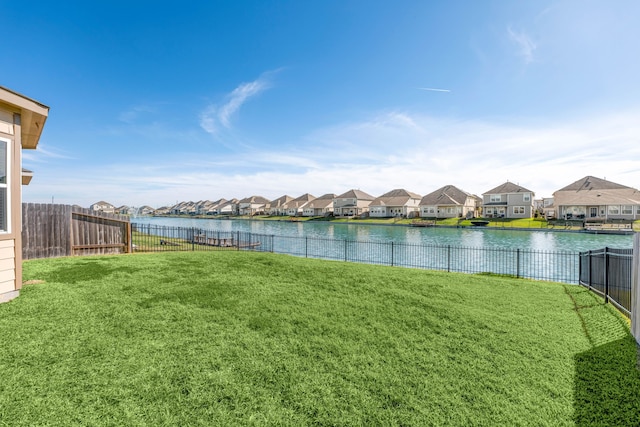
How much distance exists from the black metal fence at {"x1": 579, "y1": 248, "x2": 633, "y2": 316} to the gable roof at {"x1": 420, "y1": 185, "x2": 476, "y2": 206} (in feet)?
200

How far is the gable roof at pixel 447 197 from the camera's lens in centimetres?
6656

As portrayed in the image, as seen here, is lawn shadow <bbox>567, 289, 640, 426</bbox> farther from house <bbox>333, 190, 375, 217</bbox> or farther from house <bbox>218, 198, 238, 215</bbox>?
house <bbox>218, 198, 238, 215</bbox>

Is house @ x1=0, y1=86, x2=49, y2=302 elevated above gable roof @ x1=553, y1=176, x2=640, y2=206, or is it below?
below

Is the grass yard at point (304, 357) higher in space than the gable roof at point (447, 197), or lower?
lower

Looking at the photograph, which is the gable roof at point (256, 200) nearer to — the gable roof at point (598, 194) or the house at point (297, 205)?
the house at point (297, 205)

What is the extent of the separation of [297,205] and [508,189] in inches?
2470

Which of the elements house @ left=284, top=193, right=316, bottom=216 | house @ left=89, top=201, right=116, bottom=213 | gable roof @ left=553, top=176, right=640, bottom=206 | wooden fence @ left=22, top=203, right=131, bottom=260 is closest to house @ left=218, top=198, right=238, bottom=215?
house @ left=284, top=193, right=316, bottom=216

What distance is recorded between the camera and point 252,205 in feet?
392

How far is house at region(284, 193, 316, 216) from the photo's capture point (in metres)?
101

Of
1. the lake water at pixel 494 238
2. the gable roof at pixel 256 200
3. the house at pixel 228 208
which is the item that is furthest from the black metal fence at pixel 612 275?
the house at pixel 228 208

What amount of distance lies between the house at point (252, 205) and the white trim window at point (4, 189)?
366 feet

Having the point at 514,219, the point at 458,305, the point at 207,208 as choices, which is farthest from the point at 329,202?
the point at 458,305

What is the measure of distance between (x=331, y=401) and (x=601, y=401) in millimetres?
3151

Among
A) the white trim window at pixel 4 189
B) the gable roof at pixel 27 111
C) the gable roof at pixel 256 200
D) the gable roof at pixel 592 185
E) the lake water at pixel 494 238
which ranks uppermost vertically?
the gable roof at pixel 592 185
